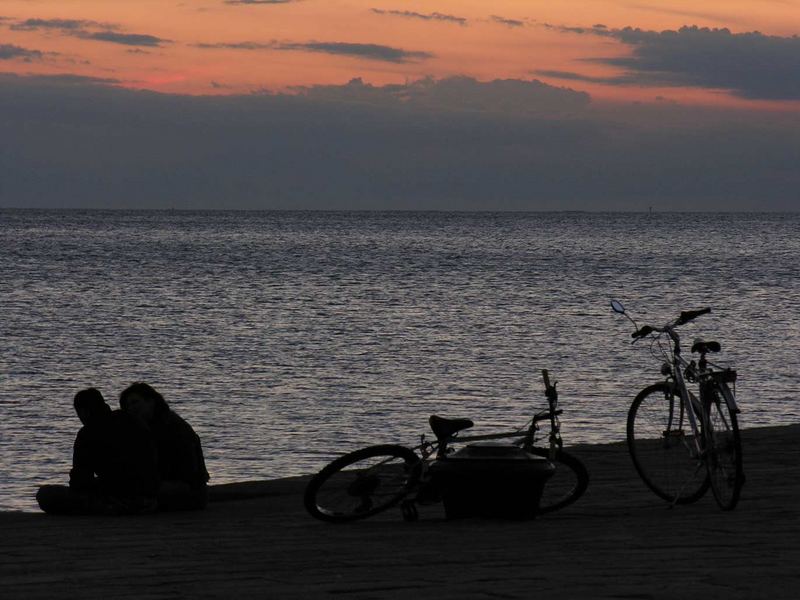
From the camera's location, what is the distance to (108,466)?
31.2 ft

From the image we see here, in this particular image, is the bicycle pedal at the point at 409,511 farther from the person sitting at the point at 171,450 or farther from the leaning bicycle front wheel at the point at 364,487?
the person sitting at the point at 171,450

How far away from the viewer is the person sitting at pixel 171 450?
9.64 m

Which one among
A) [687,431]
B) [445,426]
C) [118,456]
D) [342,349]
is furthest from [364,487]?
[342,349]

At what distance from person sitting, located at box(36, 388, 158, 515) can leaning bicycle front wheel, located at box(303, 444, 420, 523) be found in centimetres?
122

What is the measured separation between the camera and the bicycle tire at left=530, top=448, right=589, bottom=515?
9055mm

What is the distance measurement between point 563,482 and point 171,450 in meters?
2.75

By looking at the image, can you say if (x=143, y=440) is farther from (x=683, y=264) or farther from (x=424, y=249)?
(x=424, y=249)

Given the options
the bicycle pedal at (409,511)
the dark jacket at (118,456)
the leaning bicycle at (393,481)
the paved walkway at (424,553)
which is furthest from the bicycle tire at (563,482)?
the dark jacket at (118,456)

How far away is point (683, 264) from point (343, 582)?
100m

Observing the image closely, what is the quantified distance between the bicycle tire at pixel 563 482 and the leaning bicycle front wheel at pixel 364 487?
831mm

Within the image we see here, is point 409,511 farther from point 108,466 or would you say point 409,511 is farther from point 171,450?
point 108,466

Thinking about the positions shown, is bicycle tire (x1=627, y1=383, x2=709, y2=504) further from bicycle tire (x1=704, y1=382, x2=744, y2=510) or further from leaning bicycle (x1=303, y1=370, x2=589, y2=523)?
leaning bicycle (x1=303, y1=370, x2=589, y2=523)

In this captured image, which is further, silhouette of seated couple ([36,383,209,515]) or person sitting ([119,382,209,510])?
person sitting ([119,382,209,510])

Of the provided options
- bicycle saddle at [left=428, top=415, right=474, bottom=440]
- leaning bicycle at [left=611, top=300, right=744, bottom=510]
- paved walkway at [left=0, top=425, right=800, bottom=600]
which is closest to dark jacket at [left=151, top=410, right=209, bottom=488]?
paved walkway at [left=0, top=425, right=800, bottom=600]
